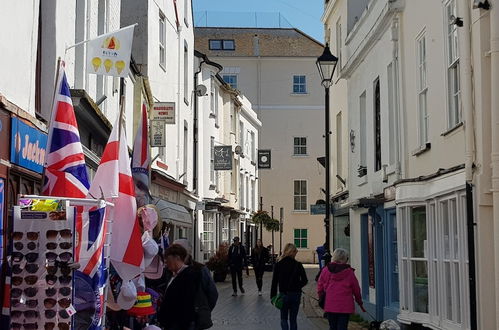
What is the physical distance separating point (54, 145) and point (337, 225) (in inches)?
680

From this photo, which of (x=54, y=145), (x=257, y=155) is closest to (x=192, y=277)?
(x=54, y=145)

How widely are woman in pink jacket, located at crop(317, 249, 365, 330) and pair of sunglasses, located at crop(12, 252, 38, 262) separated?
603cm

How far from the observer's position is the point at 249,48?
54.4m

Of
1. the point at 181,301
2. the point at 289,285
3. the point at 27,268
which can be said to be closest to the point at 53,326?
the point at 27,268

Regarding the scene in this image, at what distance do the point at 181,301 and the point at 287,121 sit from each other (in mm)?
45028

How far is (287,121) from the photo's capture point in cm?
5312

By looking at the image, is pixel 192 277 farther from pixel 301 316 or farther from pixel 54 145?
pixel 301 316

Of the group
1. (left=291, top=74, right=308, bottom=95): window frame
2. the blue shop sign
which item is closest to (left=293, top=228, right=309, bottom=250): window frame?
(left=291, top=74, right=308, bottom=95): window frame

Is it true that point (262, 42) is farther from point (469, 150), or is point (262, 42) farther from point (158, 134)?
point (469, 150)

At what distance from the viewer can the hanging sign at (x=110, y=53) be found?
11.0 m

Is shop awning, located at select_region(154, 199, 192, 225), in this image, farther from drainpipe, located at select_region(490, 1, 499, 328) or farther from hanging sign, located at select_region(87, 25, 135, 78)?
drainpipe, located at select_region(490, 1, 499, 328)

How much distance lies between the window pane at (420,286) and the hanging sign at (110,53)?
5.59 meters

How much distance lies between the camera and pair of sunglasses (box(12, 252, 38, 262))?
256 inches

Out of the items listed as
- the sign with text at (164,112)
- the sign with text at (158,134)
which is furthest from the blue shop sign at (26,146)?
the sign with text at (164,112)
